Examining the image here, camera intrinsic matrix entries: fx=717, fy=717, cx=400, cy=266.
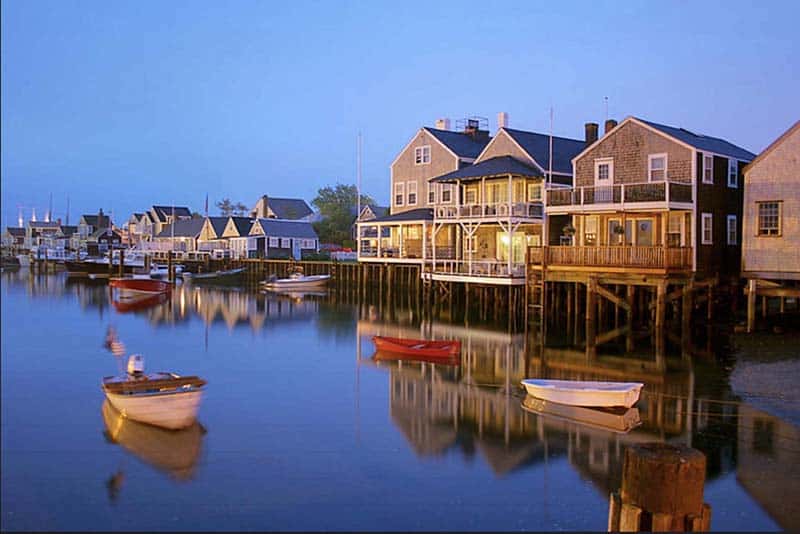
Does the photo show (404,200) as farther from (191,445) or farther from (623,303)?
(191,445)

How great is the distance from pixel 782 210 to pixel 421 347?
54.6ft

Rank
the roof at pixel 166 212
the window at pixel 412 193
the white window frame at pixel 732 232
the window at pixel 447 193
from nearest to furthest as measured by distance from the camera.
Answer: the white window frame at pixel 732 232
the window at pixel 447 193
the window at pixel 412 193
the roof at pixel 166 212

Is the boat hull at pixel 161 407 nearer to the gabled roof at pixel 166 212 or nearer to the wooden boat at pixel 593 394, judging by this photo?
the wooden boat at pixel 593 394

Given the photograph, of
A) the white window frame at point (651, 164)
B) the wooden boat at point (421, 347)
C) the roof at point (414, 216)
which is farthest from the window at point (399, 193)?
the wooden boat at point (421, 347)

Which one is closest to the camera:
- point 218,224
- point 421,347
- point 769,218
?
point 421,347

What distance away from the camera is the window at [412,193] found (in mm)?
52031

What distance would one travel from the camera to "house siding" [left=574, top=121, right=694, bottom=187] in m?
33.2

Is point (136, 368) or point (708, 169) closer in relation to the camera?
point (136, 368)

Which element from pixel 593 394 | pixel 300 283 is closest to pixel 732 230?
pixel 593 394

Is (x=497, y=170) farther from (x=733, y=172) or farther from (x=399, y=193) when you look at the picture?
(x=399, y=193)

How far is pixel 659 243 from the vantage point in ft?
112

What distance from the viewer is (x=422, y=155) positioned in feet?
168

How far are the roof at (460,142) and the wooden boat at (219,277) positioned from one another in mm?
33966

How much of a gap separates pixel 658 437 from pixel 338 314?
29.7 meters
